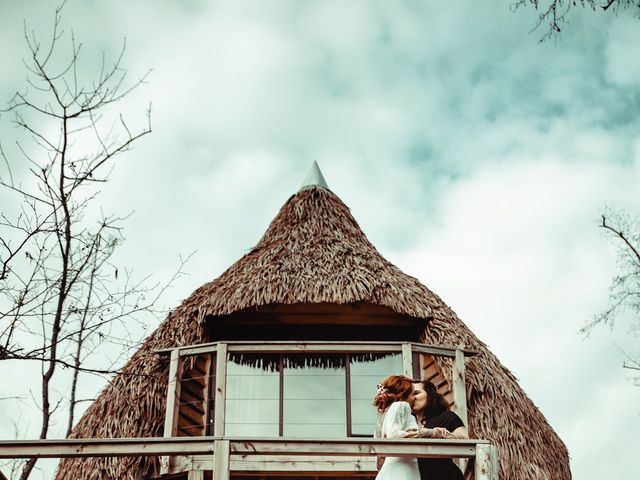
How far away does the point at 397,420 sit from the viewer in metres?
4.76

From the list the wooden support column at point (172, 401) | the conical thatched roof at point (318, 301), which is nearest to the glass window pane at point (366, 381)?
the conical thatched roof at point (318, 301)

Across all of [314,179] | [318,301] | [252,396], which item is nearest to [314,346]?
[318,301]

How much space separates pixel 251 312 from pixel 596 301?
7692 mm

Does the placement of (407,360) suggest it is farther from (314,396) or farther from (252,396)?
(252,396)

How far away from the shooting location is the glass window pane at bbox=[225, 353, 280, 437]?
328 inches

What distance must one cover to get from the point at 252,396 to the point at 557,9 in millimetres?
5637

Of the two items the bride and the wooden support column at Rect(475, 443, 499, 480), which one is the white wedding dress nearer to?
the bride

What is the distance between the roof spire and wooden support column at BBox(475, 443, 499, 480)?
6840mm

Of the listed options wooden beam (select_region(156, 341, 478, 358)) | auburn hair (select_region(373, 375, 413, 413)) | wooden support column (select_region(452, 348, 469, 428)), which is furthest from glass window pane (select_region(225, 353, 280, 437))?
auburn hair (select_region(373, 375, 413, 413))

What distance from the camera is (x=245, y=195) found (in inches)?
575

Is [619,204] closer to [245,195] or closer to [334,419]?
[245,195]

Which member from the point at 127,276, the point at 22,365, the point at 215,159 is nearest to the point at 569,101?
the point at 215,159

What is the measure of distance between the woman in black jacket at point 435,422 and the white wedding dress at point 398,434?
0.68ft

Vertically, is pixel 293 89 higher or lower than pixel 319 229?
higher
